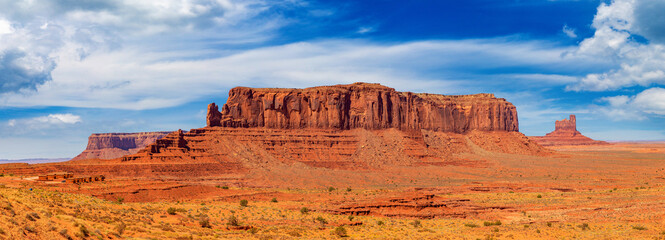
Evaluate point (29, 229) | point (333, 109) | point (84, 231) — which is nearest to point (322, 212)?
point (84, 231)

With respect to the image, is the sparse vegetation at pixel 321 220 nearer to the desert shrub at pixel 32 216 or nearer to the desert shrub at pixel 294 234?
the desert shrub at pixel 294 234

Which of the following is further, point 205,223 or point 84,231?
point 205,223

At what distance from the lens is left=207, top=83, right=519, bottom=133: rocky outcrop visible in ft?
341

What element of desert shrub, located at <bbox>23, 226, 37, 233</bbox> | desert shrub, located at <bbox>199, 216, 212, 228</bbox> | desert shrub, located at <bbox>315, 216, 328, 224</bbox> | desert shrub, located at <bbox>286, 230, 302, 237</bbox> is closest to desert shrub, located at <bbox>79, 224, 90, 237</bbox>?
desert shrub, located at <bbox>23, 226, 37, 233</bbox>

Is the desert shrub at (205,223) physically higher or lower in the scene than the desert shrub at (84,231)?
lower

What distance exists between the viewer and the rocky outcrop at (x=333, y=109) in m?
104

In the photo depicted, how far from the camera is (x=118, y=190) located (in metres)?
52.6

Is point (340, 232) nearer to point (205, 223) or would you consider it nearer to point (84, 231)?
point (205, 223)

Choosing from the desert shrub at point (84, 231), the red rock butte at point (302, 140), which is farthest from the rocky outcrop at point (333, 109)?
the desert shrub at point (84, 231)

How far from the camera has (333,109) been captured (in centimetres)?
11100

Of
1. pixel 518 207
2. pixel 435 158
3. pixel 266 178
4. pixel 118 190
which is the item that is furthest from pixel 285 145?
pixel 518 207

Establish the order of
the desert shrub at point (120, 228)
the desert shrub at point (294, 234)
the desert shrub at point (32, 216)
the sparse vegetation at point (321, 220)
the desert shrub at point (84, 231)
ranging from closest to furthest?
the desert shrub at point (32, 216) < the desert shrub at point (84, 231) < the desert shrub at point (120, 228) < the desert shrub at point (294, 234) < the sparse vegetation at point (321, 220)

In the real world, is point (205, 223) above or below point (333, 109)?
below

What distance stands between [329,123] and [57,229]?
92193 mm
